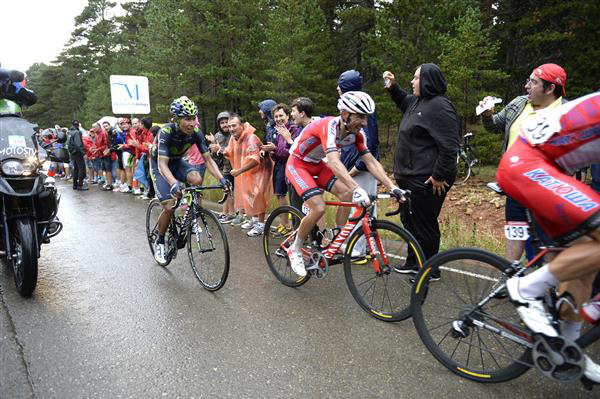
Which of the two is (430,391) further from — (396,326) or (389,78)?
(389,78)

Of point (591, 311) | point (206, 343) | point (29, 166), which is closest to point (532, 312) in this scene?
point (591, 311)

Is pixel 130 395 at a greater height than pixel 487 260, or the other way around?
pixel 487 260

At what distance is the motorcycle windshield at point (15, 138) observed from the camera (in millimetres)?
4449

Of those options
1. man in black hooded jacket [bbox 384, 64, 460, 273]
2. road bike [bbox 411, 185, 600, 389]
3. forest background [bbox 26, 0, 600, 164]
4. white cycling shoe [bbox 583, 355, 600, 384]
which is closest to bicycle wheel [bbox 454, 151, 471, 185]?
forest background [bbox 26, 0, 600, 164]

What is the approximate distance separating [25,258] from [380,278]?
3403mm

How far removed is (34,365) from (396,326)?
2863 millimetres

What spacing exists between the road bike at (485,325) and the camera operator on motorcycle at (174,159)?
253 cm

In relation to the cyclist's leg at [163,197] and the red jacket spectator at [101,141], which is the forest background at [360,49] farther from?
the cyclist's leg at [163,197]

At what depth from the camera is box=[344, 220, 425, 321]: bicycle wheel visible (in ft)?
12.6

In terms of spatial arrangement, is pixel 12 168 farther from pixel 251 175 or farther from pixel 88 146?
pixel 88 146

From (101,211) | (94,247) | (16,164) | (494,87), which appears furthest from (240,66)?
(16,164)

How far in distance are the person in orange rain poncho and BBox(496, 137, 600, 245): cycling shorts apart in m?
4.90

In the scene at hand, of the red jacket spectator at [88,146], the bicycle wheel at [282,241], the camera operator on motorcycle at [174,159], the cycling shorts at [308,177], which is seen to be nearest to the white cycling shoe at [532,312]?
the cycling shorts at [308,177]

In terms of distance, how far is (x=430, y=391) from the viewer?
2719 mm
